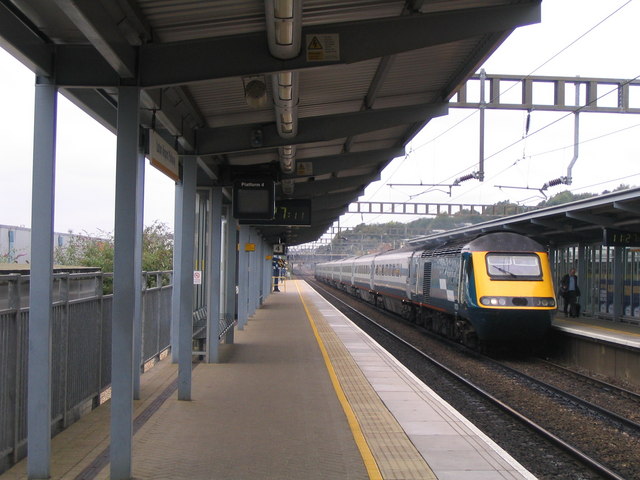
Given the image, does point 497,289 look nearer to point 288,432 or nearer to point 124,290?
point 288,432

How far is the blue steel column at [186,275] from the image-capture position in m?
8.59

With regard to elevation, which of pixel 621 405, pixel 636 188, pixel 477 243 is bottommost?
pixel 621 405

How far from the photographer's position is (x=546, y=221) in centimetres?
1670

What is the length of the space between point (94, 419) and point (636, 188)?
10.4m

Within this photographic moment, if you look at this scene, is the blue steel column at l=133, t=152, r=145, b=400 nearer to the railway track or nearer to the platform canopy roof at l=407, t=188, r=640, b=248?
the railway track

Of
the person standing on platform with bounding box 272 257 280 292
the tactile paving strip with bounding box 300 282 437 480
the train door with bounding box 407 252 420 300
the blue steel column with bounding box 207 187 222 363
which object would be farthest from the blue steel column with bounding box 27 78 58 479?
the person standing on platform with bounding box 272 257 280 292

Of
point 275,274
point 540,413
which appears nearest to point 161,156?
point 540,413

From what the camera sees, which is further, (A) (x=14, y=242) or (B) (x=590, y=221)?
(B) (x=590, y=221)

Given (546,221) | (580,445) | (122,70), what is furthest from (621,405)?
(122,70)

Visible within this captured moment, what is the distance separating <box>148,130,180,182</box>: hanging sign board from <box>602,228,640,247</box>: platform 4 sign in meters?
11.8

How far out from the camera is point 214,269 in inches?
471

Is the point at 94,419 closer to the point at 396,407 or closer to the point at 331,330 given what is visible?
the point at 396,407

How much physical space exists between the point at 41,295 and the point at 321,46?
3.19 meters

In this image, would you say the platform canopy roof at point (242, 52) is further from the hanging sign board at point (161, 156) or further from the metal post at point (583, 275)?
the metal post at point (583, 275)
